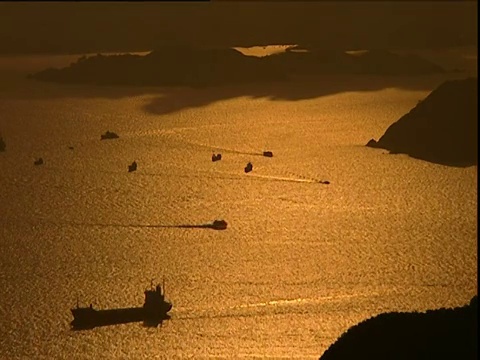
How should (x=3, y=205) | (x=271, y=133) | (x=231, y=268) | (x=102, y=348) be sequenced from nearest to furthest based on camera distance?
(x=102, y=348), (x=231, y=268), (x=3, y=205), (x=271, y=133)

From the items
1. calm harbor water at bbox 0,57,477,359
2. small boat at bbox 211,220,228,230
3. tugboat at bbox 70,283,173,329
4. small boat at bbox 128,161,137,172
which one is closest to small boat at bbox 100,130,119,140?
calm harbor water at bbox 0,57,477,359

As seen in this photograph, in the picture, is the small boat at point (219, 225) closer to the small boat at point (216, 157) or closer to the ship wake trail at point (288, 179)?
the ship wake trail at point (288, 179)

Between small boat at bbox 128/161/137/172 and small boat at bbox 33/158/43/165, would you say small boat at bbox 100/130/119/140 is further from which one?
small boat at bbox 128/161/137/172

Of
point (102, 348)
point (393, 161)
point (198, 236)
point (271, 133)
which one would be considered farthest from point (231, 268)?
point (271, 133)

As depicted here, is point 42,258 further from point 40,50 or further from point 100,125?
point 100,125

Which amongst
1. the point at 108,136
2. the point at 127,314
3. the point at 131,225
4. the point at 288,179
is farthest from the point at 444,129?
the point at 127,314

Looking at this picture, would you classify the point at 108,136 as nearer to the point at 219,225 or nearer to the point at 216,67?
the point at 216,67

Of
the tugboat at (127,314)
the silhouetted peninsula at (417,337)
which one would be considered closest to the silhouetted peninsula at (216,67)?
the tugboat at (127,314)
